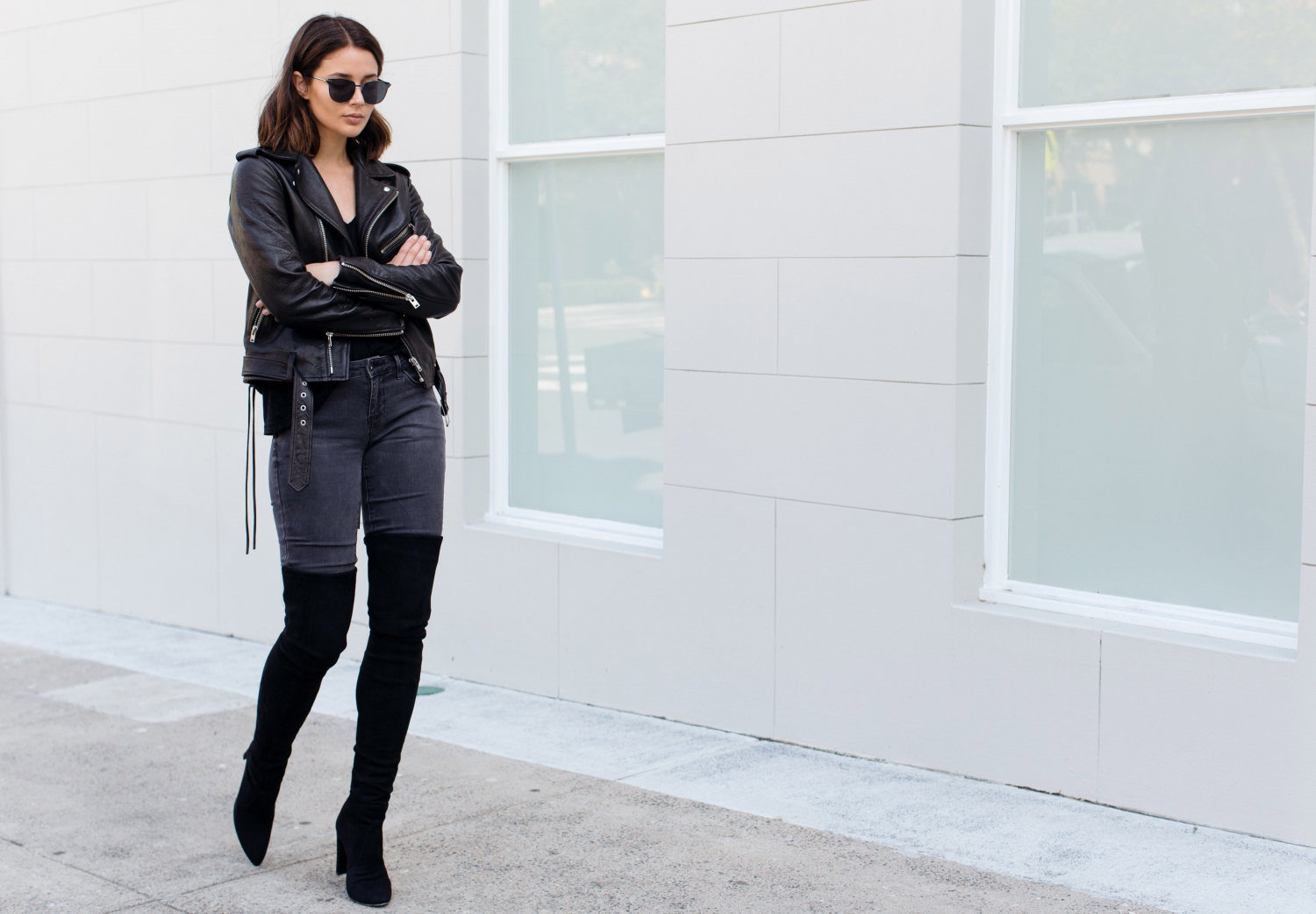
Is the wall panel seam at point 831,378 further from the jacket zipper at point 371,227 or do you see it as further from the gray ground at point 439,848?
the jacket zipper at point 371,227

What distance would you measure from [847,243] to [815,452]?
2.26 feet

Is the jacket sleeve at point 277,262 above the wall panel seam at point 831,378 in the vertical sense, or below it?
above

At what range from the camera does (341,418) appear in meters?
3.71

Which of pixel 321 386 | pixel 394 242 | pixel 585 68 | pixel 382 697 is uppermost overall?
pixel 585 68

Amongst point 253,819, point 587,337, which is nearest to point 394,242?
point 253,819

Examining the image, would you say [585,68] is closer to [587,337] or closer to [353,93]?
[587,337]

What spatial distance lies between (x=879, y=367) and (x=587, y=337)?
1542 millimetres

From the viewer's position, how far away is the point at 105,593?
7.80 metres

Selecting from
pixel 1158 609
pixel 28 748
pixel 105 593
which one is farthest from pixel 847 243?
pixel 105 593

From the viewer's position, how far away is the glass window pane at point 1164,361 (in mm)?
4227

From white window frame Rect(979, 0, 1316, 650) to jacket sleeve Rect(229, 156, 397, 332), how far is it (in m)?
2.06

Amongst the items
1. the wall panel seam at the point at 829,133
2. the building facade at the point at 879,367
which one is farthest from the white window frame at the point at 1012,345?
the wall panel seam at the point at 829,133

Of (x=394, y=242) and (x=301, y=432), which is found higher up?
(x=394, y=242)

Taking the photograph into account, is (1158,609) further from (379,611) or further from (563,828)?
(379,611)
